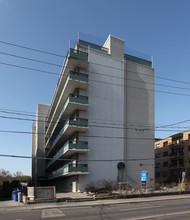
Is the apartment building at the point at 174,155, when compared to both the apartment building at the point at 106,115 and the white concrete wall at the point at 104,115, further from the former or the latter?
Result: the white concrete wall at the point at 104,115

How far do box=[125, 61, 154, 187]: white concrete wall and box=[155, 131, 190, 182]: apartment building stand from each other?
1815 centimetres

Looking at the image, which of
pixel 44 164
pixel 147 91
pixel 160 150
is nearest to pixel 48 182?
pixel 44 164

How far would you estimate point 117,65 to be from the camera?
36500 mm

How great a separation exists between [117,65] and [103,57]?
271cm

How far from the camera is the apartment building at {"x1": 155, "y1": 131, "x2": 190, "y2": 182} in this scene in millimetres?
56984

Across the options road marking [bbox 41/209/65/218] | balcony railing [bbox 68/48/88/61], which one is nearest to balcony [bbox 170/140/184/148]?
balcony railing [bbox 68/48/88/61]

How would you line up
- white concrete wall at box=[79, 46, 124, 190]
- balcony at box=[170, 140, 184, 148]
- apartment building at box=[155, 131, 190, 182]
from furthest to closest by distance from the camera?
balcony at box=[170, 140, 184, 148], apartment building at box=[155, 131, 190, 182], white concrete wall at box=[79, 46, 124, 190]

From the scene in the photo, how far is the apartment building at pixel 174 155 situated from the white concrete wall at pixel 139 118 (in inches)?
714

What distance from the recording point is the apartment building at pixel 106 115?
32.0 metres

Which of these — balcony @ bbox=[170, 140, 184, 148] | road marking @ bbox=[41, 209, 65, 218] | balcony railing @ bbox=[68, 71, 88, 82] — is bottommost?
road marking @ bbox=[41, 209, 65, 218]

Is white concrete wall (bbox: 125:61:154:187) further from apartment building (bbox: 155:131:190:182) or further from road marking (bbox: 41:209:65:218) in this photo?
road marking (bbox: 41:209:65:218)

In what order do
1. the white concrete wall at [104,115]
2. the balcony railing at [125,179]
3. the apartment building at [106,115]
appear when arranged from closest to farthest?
the apartment building at [106,115]
the white concrete wall at [104,115]
the balcony railing at [125,179]

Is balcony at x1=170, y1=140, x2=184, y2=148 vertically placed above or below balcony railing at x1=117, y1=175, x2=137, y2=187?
above

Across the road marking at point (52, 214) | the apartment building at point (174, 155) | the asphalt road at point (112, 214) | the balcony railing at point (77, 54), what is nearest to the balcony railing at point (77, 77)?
the balcony railing at point (77, 54)
